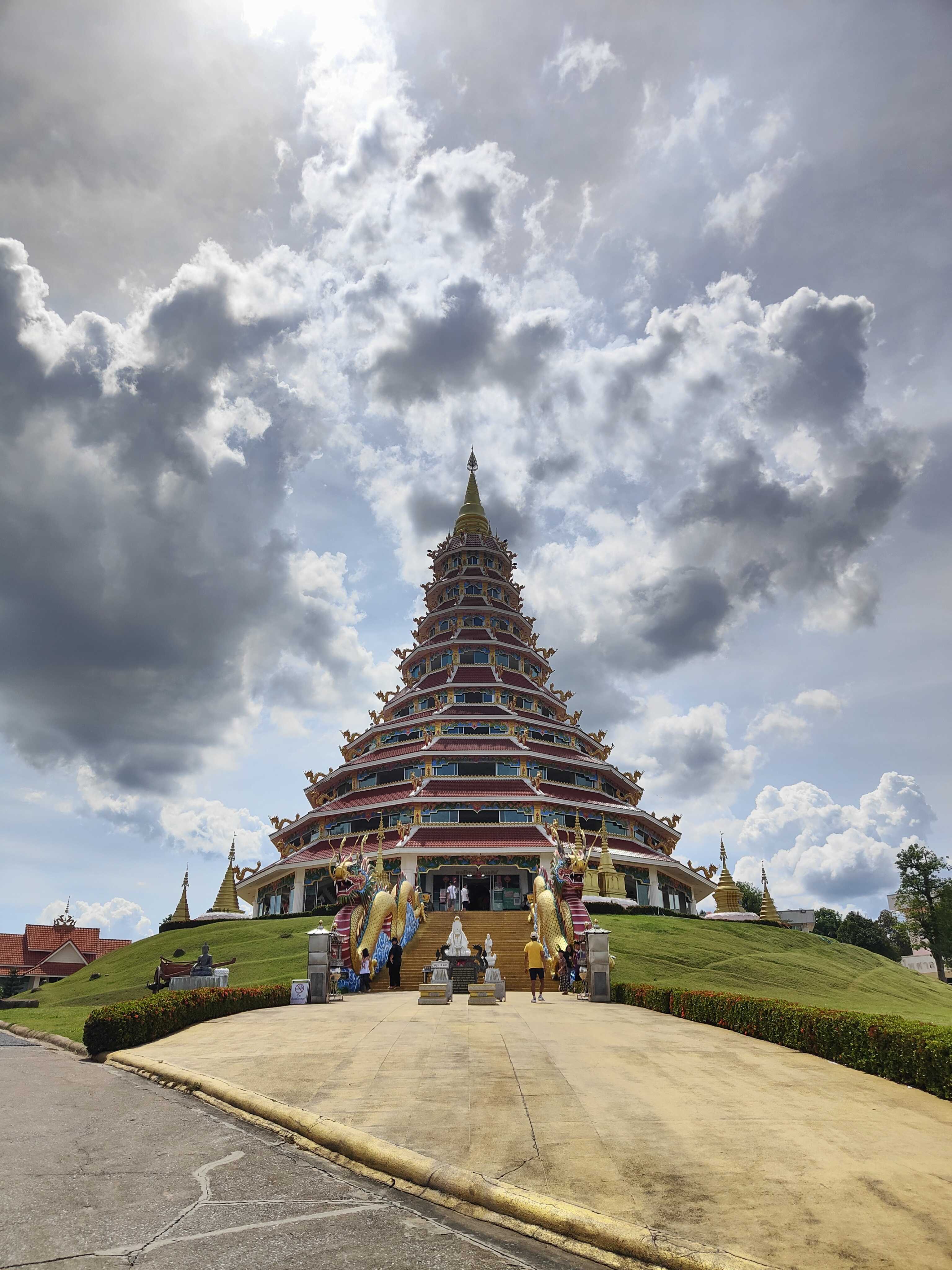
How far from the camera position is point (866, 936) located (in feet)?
290

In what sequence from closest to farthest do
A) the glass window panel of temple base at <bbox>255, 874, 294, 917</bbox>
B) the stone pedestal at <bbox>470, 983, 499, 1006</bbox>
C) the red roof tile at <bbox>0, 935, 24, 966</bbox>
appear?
the stone pedestal at <bbox>470, 983, 499, 1006</bbox> < the glass window panel of temple base at <bbox>255, 874, 294, 917</bbox> < the red roof tile at <bbox>0, 935, 24, 966</bbox>

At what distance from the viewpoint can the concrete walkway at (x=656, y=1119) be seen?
672 cm

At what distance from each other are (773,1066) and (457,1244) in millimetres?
9114

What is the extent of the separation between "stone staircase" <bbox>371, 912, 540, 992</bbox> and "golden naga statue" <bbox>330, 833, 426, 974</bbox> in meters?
1.06

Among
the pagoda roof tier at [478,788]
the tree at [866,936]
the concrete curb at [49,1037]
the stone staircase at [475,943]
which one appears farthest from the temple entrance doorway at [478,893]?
the tree at [866,936]

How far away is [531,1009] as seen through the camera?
67.7ft

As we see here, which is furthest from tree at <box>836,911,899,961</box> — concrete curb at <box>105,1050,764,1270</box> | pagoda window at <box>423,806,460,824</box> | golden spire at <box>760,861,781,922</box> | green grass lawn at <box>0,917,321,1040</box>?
concrete curb at <box>105,1050,764,1270</box>

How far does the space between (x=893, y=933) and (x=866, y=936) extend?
64.1ft

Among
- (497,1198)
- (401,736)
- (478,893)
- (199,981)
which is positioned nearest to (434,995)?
(199,981)

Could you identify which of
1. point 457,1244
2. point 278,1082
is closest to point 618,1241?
point 457,1244

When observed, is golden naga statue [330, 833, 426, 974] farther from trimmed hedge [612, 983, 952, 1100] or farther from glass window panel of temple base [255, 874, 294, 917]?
glass window panel of temple base [255, 874, 294, 917]

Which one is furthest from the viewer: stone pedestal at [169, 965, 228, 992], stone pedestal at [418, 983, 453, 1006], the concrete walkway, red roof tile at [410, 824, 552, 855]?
red roof tile at [410, 824, 552, 855]

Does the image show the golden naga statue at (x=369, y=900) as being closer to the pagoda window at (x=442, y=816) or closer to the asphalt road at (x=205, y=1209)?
the pagoda window at (x=442, y=816)

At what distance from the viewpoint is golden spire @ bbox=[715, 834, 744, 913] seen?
54.0 m
